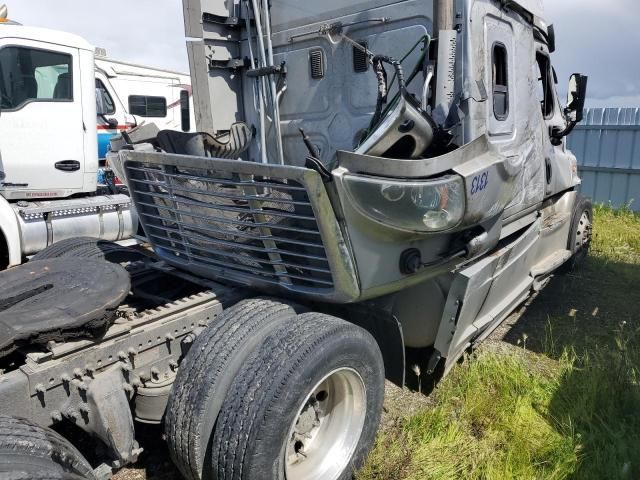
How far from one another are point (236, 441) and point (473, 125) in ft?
7.07

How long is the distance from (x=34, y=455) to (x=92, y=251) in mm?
2232

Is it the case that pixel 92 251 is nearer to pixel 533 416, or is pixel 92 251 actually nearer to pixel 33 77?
pixel 533 416

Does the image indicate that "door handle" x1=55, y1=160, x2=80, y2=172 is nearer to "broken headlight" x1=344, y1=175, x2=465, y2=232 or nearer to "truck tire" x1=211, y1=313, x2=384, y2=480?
"truck tire" x1=211, y1=313, x2=384, y2=480

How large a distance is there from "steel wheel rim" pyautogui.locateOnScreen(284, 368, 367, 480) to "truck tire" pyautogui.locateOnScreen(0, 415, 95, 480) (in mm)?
1027

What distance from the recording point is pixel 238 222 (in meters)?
2.83

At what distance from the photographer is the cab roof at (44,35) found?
5.96 m

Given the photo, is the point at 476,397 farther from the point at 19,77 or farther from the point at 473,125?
the point at 19,77

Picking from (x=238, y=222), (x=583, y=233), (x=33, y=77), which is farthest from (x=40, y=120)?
(x=583, y=233)

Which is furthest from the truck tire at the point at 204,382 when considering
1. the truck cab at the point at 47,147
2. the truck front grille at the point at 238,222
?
the truck cab at the point at 47,147

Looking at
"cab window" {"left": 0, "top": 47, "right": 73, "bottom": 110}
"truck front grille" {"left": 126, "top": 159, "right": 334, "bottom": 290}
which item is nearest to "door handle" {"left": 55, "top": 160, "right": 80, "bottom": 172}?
→ "cab window" {"left": 0, "top": 47, "right": 73, "bottom": 110}

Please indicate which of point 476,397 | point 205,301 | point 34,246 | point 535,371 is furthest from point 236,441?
point 34,246

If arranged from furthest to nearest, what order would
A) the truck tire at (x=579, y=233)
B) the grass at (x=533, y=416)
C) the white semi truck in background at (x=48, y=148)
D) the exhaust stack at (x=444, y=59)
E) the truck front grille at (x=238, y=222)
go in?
the white semi truck in background at (x=48, y=148) < the truck tire at (x=579, y=233) < the exhaust stack at (x=444, y=59) < the grass at (x=533, y=416) < the truck front grille at (x=238, y=222)

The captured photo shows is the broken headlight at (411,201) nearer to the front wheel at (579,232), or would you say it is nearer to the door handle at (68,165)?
the front wheel at (579,232)

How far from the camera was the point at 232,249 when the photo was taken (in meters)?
3.10
